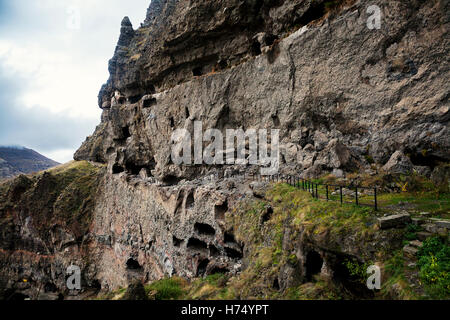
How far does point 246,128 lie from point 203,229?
10.6 meters

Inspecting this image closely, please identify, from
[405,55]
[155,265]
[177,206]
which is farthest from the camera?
[155,265]

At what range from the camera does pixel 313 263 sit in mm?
7695

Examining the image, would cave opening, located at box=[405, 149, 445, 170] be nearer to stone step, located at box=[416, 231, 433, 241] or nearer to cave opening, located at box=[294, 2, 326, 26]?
stone step, located at box=[416, 231, 433, 241]

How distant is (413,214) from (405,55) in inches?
433

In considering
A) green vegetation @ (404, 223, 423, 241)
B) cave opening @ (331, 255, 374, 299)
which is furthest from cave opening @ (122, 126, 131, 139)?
green vegetation @ (404, 223, 423, 241)

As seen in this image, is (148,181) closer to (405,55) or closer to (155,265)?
(155,265)

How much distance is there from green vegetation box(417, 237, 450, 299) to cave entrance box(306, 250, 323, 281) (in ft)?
9.41

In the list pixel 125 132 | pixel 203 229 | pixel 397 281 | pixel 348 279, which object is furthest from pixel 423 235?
pixel 125 132

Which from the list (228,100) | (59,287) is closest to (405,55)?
(228,100)

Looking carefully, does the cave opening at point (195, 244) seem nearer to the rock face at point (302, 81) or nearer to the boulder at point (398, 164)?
the rock face at point (302, 81)

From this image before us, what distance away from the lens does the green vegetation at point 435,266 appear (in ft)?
14.3

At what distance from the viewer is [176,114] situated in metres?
29.4

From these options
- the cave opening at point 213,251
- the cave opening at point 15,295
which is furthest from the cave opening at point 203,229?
the cave opening at point 15,295
